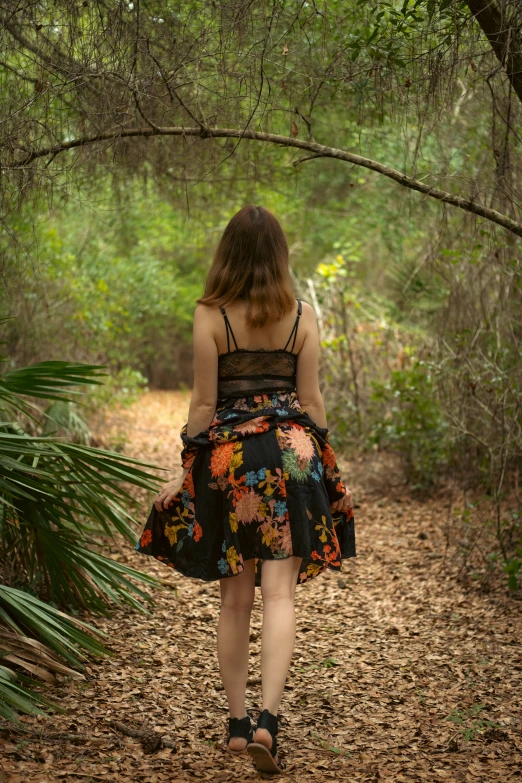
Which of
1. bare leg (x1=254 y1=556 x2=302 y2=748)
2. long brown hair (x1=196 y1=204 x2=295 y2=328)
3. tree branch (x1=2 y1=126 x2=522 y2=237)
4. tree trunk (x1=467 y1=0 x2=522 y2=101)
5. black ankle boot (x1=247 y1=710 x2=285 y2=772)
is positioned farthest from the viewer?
tree branch (x1=2 y1=126 x2=522 y2=237)

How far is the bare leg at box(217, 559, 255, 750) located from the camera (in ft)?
9.09

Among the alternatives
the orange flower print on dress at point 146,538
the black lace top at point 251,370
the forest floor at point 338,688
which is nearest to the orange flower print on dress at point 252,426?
the black lace top at point 251,370

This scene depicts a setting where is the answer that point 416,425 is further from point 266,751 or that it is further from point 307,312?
point 266,751

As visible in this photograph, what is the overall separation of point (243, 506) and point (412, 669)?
5.04 ft

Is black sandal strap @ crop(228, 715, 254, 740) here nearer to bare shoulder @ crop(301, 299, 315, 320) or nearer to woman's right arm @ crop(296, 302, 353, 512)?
woman's right arm @ crop(296, 302, 353, 512)

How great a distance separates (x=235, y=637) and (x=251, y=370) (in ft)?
2.97

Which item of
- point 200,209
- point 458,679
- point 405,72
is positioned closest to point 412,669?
point 458,679

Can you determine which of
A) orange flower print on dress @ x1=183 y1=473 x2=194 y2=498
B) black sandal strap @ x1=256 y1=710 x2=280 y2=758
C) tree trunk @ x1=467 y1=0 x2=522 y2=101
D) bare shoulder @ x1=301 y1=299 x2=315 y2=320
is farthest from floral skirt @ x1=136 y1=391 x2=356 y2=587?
tree trunk @ x1=467 y1=0 x2=522 y2=101

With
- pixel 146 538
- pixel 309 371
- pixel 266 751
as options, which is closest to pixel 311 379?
pixel 309 371

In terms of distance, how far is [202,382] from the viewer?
2.75 metres

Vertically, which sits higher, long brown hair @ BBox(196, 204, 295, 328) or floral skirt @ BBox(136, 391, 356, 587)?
long brown hair @ BBox(196, 204, 295, 328)

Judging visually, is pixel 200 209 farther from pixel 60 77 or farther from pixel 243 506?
pixel 243 506

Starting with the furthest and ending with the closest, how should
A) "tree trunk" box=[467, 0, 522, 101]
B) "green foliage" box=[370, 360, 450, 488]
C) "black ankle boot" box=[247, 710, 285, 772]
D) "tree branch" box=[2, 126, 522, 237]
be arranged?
"green foliage" box=[370, 360, 450, 488], "tree branch" box=[2, 126, 522, 237], "tree trunk" box=[467, 0, 522, 101], "black ankle boot" box=[247, 710, 285, 772]

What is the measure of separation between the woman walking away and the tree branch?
29.6 inches
